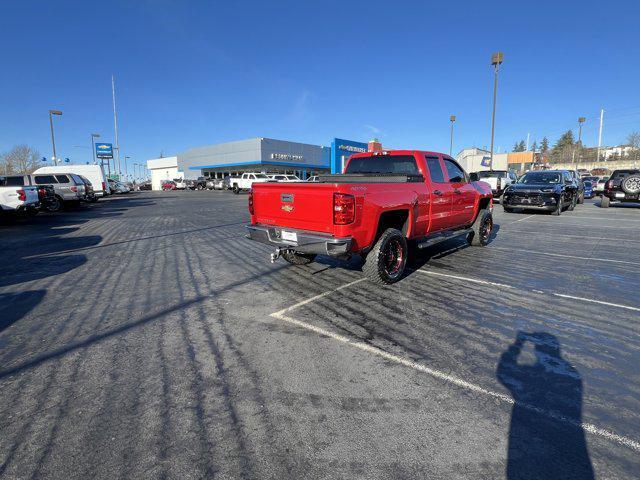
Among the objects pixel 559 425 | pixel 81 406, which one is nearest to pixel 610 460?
pixel 559 425

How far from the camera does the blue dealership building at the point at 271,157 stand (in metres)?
49.6

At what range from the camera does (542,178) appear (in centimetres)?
1554

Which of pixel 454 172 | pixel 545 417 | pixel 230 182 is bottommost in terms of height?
pixel 545 417

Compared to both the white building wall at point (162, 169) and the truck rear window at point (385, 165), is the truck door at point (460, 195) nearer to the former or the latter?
the truck rear window at point (385, 165)

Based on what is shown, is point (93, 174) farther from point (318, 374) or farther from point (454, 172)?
point (318, 374)

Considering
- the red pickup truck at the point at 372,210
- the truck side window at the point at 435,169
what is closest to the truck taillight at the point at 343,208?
the red pickup truck at the point at 372,210

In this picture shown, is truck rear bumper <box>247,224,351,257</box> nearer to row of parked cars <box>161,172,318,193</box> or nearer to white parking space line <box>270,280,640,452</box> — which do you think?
white parking space line <box>270,280,640,452</box>

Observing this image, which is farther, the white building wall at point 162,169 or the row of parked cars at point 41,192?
the white building wall at point 162,169

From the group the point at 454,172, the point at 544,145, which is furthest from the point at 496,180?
the point at 544,145

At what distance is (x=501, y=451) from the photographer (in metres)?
2.14

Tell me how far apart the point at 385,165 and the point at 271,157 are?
46.7 m

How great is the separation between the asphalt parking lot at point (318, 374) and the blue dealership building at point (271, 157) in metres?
41.8

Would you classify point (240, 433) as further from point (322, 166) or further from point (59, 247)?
point (322, 166)

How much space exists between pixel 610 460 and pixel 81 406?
3412 mm
